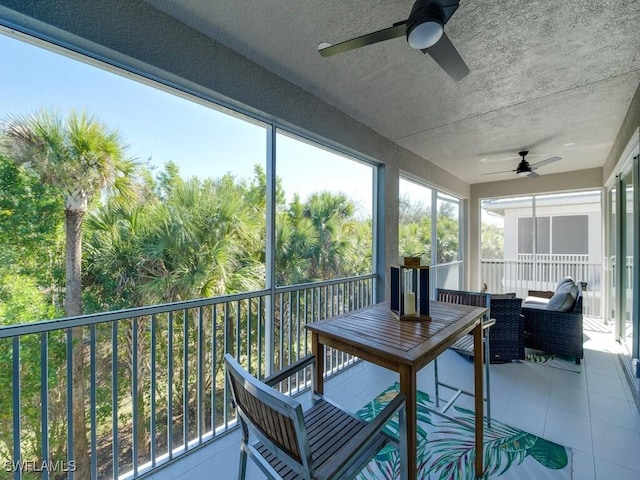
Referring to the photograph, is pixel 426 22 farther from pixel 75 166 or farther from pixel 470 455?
pixel 470 455

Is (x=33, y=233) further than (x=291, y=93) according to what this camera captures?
No

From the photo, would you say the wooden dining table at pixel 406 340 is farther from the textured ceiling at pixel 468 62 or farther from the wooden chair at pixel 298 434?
the textured ceiling at pixel 468 62

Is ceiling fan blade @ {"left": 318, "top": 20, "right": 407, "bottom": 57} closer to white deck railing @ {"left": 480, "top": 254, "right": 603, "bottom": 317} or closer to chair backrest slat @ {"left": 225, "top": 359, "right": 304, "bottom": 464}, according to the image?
chair backrest slat @ {"left": 225, "top": 359, "right": 304, "bottom": 464}

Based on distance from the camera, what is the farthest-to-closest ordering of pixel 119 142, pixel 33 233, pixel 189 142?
pixel 189 142
pixel 119 142
pixel 33 233

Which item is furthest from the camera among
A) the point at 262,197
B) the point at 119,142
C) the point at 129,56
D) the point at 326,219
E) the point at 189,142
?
the point at 326,219

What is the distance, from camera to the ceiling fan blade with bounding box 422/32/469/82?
4.97 ft

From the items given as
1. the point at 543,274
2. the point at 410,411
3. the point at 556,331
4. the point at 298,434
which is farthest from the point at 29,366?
the point at 543,274

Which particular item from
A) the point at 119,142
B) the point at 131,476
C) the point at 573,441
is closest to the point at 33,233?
the point at 119,142

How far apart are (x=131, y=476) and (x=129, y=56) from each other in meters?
2.42

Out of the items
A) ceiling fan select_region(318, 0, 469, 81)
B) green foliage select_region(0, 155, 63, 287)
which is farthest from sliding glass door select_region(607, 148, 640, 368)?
green foliage select_region(0, 155, 63, 287)

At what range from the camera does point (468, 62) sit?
2.14m

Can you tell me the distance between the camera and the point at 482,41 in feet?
6.29

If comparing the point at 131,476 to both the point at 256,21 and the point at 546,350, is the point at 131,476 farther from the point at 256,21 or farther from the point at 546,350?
the point at 546,350

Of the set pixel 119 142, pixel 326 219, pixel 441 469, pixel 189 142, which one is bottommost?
pixel 441 469
